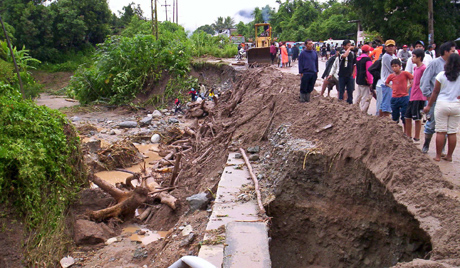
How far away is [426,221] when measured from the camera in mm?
3412

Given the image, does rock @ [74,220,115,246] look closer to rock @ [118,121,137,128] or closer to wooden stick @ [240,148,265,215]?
wooden stick @ [240,148,265,215]

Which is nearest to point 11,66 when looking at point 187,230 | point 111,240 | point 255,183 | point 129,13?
point 111,240

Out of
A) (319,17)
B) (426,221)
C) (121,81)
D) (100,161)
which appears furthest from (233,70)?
(319,17)

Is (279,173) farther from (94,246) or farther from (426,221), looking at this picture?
(94,246)

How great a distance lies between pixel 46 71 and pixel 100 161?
86.4 ft

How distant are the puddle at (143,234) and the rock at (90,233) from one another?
1.07 feet

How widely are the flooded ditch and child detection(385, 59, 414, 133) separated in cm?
283

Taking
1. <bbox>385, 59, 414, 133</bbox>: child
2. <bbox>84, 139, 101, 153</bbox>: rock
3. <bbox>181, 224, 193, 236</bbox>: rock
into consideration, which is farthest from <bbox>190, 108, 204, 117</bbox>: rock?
<bbox>181, 224, 193, 236</bbox>: rock

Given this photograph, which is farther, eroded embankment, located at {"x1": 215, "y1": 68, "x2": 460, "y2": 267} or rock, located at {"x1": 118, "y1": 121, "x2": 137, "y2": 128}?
rock, located at {"x1": 118, "y1": 121, "x2": 137, "y2": 128}

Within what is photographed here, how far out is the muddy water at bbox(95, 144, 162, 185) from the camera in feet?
32.4

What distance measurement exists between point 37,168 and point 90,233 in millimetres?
1525

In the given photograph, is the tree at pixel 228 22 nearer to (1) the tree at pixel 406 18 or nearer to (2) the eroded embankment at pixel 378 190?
(1) the tree at pixel 406 18

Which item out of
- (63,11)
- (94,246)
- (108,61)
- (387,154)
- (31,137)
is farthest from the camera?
(63,11)

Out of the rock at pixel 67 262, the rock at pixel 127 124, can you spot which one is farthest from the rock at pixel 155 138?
the rock at pixel 67 262
